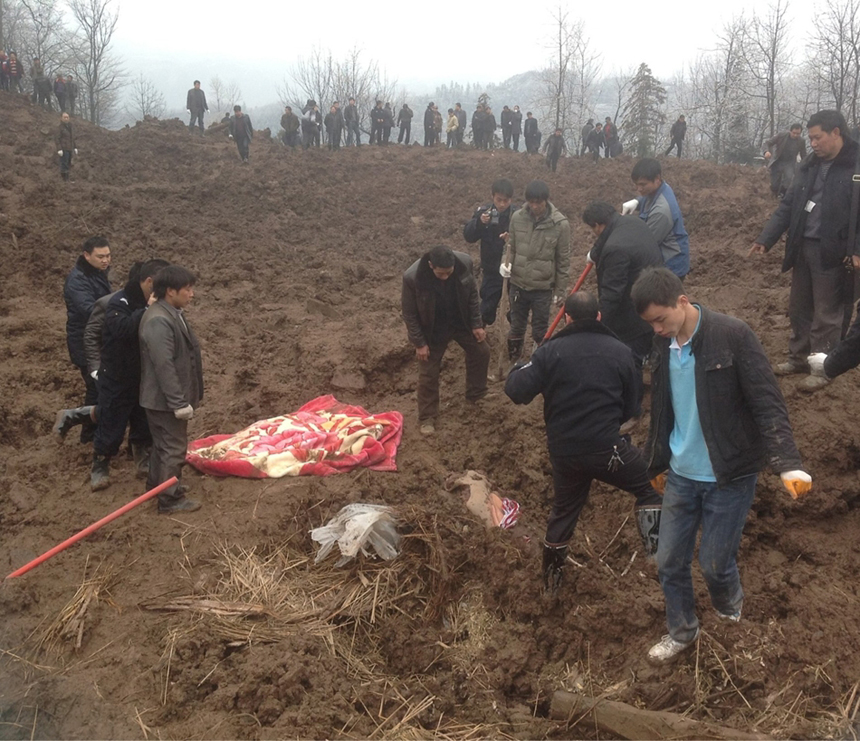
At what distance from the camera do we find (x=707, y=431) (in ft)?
9.34

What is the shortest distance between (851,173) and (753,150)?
86.4 feet

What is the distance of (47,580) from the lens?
160 inches

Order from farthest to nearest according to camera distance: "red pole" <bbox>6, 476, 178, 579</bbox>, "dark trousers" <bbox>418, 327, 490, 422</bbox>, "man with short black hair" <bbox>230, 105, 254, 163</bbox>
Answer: "man with short black hair" <bbox>230, 105, 254, 163</bbox>
"dark trousers" <bbox>418, 327, 490, 422</bbox>
"red pole" <bbox>6, 476, 178, 579</bbox>

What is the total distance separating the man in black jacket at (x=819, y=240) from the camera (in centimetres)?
476

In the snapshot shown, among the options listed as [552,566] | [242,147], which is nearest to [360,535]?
[552,566]

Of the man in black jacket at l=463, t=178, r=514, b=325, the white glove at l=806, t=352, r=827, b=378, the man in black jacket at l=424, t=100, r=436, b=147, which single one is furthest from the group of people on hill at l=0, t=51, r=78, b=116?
the white glove at l=806, t=352, r=827, b=378

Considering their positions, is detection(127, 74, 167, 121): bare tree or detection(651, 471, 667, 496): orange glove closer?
detection(651, 471, 667, 496): orange glove

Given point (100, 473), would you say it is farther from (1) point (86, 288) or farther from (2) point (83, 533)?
(1) point (86, 288)

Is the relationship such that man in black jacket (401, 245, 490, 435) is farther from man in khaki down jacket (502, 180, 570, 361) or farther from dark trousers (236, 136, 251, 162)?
dark trousers (236, 136, 251, 162)

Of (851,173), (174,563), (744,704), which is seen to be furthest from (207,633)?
(851,173)

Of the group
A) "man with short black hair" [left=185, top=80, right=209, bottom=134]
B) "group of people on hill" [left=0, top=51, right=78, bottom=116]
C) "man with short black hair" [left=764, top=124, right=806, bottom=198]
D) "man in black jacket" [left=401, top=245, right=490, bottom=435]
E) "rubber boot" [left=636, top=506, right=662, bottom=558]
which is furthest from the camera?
"man with short black hair" [left=185, top=80, right=209, bottom=134]

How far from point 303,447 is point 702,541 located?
3171 millimetres

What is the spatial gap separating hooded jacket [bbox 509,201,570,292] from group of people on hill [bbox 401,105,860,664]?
0.08m

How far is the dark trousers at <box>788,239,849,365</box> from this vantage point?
16.6 feet
